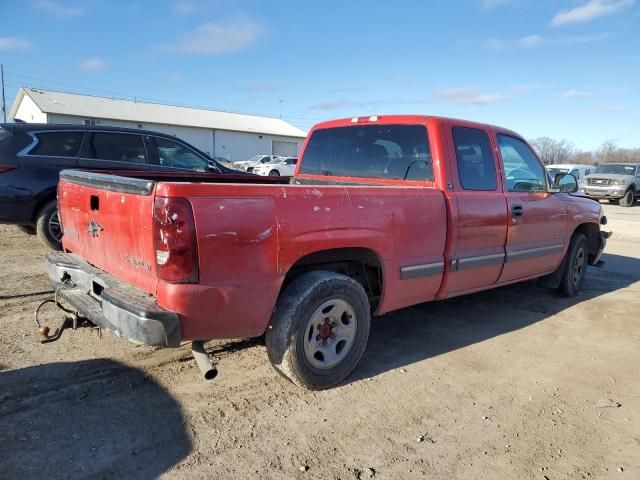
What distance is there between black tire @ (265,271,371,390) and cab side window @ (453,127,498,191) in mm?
1568

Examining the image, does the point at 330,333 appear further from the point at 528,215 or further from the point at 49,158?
the point at 49,158

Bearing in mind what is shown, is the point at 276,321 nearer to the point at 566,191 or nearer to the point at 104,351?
the point at 104,351

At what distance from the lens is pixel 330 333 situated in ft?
11.4

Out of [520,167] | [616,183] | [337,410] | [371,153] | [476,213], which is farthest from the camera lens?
[616,183]

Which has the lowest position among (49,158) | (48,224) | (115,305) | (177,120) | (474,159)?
(48,224)

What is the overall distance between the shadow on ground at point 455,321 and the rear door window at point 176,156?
4411mm

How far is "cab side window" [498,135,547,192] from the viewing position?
4840 millimetres

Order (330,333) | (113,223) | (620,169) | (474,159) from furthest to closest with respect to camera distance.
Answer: (620,169), (474,159), (330,333), (113,223)

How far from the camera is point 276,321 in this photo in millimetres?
3143

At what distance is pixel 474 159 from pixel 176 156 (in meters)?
5.13

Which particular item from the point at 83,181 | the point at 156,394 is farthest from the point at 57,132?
the point at 156,394

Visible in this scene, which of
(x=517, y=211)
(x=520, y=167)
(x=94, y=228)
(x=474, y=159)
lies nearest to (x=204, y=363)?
(x=94, y=228)

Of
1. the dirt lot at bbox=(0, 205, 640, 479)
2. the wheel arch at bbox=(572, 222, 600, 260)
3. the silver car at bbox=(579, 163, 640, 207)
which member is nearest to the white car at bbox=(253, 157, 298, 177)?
the silver car at bbox=(579, 163, 640, 207)

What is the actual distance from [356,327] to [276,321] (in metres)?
0.69
